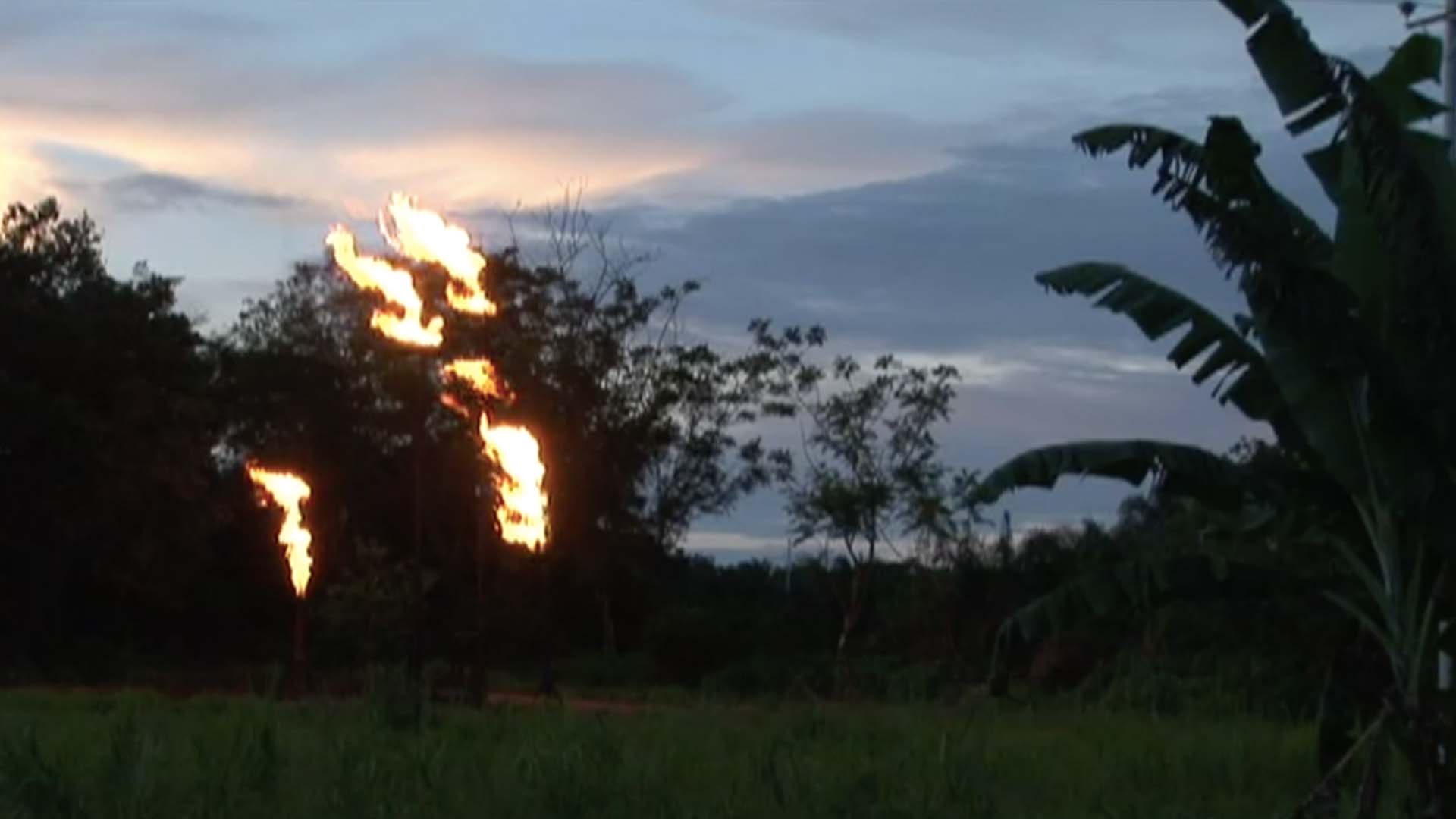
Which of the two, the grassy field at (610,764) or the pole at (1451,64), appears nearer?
the grassy field at (610,764)

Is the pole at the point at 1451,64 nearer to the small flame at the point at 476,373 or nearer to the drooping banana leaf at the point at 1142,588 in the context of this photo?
the drooping banana leaf at the point at 1142,588

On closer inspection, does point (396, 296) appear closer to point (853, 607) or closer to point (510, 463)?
point (510, 463)

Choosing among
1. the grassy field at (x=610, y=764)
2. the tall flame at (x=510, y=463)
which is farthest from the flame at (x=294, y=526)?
the grassy field at (x=610, y=764)

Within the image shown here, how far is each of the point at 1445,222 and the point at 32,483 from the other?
2744cm

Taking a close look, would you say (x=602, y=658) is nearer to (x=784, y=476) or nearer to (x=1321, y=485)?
(x=784, y=476)

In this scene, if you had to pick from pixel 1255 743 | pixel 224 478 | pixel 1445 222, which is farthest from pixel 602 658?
pixel 1445 222

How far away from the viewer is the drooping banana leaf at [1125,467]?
13242 millimetres

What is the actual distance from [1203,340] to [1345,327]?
1.07 m

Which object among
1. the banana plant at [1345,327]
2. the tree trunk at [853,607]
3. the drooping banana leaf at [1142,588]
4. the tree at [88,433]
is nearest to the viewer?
the banana plant at [1345,327]

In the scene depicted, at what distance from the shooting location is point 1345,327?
12188 mm

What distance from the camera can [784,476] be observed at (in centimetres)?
4159

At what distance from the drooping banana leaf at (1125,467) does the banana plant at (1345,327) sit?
0.01m

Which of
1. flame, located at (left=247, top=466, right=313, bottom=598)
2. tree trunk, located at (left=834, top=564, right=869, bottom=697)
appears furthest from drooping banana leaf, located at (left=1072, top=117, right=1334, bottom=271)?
tree trunk, located at (left=834, top=564, right=869, bottom=697)

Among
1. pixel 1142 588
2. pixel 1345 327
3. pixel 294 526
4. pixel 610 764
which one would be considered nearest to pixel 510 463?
pixel 294 526
